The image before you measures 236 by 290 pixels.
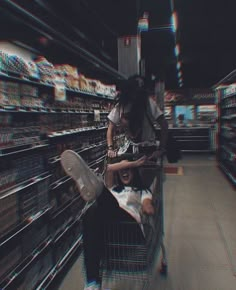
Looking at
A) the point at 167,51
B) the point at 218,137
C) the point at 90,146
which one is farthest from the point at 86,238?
the point at 167,51

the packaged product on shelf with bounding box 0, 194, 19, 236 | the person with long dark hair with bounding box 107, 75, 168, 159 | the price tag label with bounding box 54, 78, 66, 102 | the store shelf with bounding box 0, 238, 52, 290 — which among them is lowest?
the store shelf with bounding box 0, 238, 52, 290

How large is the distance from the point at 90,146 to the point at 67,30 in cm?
261

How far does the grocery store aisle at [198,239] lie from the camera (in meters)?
2.45

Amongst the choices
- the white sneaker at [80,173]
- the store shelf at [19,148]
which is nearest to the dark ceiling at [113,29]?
the store shelf at [19,148]

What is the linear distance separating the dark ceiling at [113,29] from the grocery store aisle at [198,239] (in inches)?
85.1

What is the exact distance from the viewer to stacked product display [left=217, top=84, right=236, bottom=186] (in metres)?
5.78

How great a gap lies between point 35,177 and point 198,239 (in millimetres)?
2055

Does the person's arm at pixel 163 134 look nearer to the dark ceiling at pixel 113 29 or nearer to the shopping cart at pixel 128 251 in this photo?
the shopping cart at pixel 128 251

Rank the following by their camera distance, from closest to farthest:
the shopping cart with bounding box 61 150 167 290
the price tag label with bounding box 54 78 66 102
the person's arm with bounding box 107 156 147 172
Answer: the shopping cart with bounding box 61 150 167 290
the person's arm with bounding box 107 156 147 172
the price tag label with bounding box 54 78 66 102

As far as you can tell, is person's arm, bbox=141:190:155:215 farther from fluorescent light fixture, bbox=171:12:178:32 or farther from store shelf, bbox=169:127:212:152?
store shelf, bbox=169:127:212:152

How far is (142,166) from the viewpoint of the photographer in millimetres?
2184

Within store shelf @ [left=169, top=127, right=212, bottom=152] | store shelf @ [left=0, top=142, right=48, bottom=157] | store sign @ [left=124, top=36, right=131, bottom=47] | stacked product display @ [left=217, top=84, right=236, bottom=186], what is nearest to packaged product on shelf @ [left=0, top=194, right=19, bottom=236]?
store shelf @ [left=0, top=142, right=48, bottom=157]

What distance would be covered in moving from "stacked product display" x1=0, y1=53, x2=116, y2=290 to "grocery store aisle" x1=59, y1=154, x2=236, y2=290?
14.0 inches

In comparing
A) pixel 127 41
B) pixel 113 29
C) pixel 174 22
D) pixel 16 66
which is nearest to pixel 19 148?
pixel 16 66
